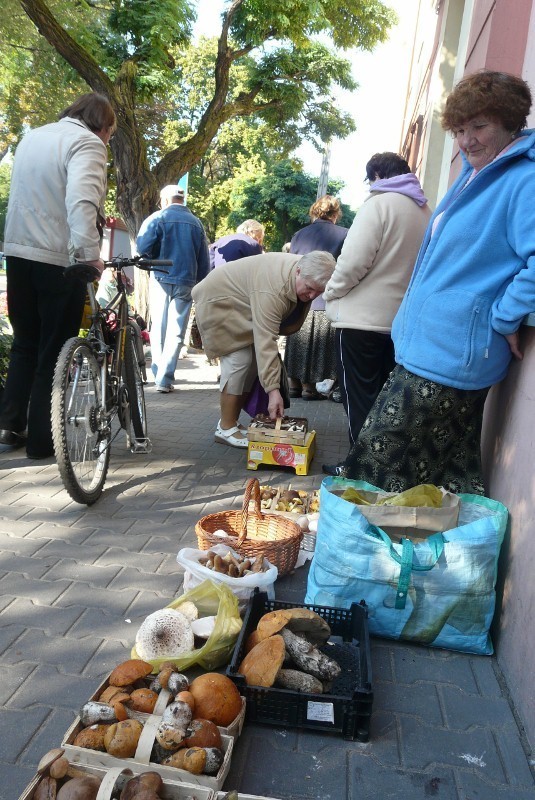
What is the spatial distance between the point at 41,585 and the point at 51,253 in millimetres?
2232

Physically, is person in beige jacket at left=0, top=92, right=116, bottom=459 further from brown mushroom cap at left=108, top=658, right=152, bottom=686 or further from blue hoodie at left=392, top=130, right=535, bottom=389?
brown mushroom cap at left=108, top=658, right=152, bottom=686

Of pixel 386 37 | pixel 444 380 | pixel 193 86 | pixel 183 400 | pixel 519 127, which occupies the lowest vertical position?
pixel 183 400

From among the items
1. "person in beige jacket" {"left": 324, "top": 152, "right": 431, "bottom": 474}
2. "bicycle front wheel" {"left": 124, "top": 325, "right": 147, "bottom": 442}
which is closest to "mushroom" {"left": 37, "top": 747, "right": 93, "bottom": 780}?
"person in beige jacket" {"left": 324, "top": 152, "right": 431, "bottom": 474}

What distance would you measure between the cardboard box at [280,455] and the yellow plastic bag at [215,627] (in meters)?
2.33

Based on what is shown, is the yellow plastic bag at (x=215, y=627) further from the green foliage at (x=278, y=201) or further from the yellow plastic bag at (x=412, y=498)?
the green foliage at (x=278, y=201)

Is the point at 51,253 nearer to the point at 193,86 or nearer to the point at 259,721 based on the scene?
the point at 259,721

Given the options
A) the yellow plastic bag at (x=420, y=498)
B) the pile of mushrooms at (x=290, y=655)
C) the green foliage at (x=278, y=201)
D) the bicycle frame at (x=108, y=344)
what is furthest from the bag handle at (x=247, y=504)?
the green foliage at (x=278, y=201)

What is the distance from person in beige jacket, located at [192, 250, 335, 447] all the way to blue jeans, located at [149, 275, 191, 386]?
224 centimetres

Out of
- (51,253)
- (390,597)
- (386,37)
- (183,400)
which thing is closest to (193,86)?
(386,37)

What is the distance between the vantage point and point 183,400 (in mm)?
7461

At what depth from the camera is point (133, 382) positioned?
4.84 meters

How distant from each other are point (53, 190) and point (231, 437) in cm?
233

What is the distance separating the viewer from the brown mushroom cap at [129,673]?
2051mm

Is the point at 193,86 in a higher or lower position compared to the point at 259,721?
higher
